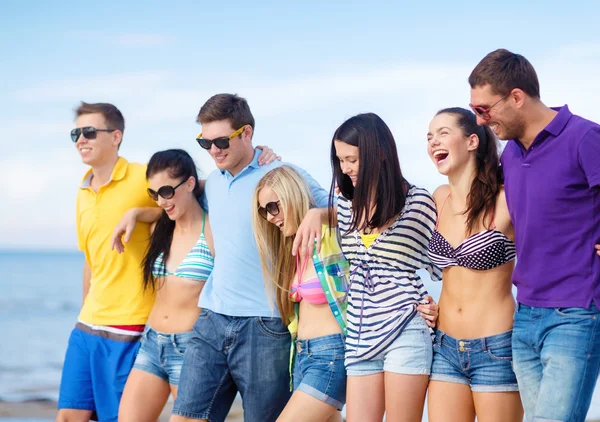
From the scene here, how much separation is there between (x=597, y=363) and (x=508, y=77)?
1.49 meters

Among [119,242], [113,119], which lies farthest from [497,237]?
[113,119]

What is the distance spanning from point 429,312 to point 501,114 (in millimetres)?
1152

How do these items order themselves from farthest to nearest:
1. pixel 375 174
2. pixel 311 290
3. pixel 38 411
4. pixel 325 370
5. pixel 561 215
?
1. pixel 38 411
2. pixel 311 290
3. pixel 325 370
4. pixel 375 174
5. pixel 561 215

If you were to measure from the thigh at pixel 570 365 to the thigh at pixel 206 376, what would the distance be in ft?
7.11

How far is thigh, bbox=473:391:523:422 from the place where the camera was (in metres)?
4.00

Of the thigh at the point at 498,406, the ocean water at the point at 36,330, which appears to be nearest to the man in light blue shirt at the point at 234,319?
the thigh at the point at 498,406

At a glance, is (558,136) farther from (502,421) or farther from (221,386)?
(221,386)

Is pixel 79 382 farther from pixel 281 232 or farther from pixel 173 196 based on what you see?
pixel 281 232

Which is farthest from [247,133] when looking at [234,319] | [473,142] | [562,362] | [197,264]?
[562,362]

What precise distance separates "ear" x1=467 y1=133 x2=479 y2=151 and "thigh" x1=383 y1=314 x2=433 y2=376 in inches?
39.3

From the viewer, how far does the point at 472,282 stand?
408 cm

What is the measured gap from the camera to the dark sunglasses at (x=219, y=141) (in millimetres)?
5246

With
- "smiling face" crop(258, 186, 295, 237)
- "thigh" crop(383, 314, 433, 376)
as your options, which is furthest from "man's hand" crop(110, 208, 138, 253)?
"thigh" crop(383, 314, 433, 376)

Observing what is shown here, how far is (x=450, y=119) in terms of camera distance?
4.29 metres
